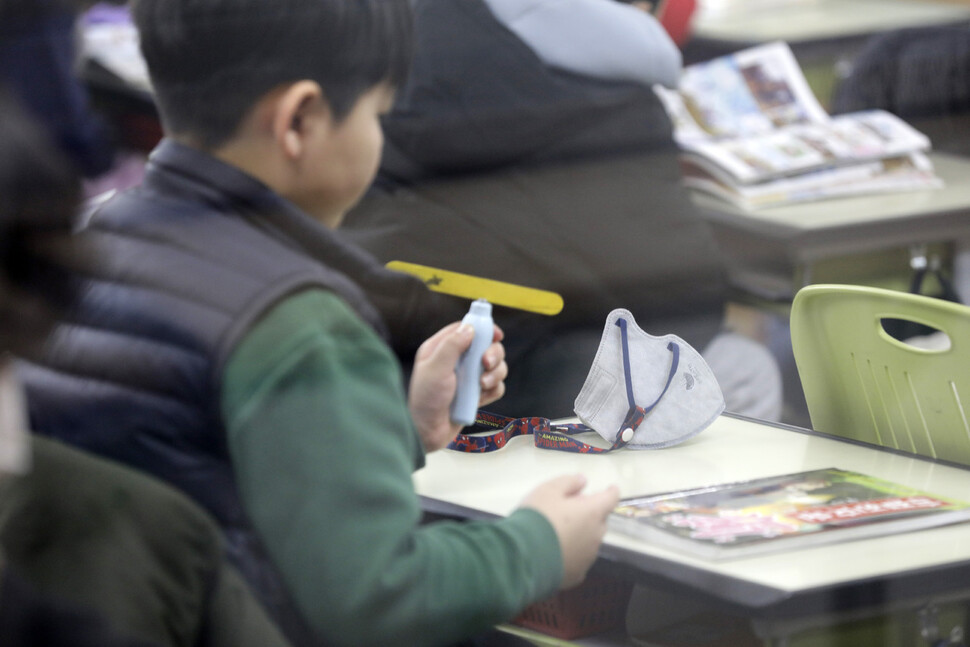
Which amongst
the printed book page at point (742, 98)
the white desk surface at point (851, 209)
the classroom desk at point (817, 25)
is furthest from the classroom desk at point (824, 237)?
the classroom desk at point (817, 25)

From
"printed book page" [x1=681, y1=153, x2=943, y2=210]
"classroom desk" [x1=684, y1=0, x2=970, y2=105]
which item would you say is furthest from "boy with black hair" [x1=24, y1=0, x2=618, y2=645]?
"classroom desk" [x1=684, y1=0, x2=970, y2=105]

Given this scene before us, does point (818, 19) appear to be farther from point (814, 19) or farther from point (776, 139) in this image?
point (776, 139)

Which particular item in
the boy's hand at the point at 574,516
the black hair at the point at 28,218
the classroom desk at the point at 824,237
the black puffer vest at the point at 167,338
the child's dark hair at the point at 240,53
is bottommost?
the classroom desk at the point at 824,237

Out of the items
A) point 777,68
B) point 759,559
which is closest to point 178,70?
point 759,559

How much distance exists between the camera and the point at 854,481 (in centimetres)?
104

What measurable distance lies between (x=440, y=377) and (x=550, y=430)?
0.59 feet

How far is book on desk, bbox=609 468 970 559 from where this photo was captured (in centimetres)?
89

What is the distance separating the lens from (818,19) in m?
2.88

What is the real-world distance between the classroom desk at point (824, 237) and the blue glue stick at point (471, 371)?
109 centimetres

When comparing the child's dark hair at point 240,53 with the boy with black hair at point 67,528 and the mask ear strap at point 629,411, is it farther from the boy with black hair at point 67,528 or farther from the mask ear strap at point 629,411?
the mask ear strap at point 629,411

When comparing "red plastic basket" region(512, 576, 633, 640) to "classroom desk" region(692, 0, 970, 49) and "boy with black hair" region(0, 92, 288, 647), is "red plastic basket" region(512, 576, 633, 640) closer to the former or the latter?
"boy with black hair" region(0, 92, 288, 647)

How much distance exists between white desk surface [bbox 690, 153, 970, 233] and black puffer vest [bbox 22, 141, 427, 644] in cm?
138

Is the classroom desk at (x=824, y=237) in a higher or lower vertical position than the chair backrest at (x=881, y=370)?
lower

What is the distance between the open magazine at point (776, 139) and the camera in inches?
87.0
